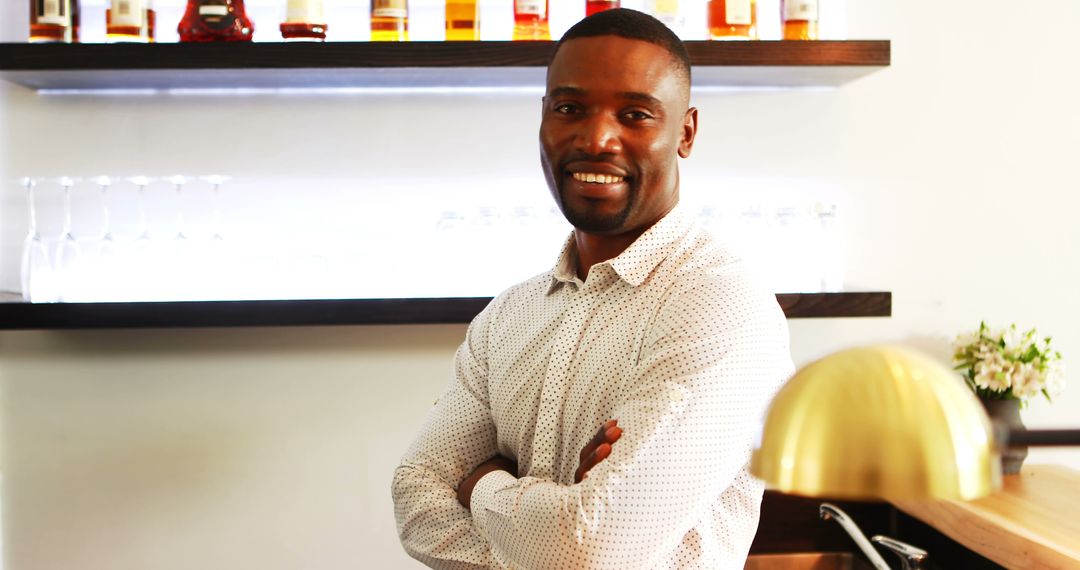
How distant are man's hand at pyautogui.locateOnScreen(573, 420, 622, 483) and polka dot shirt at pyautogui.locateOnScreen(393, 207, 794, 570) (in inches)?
0.5

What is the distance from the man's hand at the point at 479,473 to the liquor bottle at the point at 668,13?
958mm

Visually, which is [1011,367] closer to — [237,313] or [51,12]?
[237,313]

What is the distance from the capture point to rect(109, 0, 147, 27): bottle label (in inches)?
84.6

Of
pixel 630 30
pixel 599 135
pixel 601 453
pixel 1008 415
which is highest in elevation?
pixel 630 30

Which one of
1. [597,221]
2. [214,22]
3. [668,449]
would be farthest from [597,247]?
[214,22]

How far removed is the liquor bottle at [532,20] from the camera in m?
2.16

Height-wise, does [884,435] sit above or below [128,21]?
below

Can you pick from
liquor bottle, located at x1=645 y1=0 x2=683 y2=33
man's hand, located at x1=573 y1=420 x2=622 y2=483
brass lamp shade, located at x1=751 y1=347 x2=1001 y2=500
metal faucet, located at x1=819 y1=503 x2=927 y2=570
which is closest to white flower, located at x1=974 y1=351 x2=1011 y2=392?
metal faucet, located at x1=819 y1=503 x2=927 y2=570

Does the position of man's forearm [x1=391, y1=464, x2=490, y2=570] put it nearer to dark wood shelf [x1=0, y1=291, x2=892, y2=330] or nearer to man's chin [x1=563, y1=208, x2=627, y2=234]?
man's chin [x1=563, y1=208, x2=627, y2=234]

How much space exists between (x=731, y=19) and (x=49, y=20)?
1257mm

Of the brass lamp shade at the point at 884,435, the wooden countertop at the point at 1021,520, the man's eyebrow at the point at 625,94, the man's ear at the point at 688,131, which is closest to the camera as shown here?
the brass lamp shade at the point at 884,435

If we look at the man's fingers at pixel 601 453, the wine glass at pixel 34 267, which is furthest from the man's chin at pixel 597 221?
the wine glass at pixel 34 267

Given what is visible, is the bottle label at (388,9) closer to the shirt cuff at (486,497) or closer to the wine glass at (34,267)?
the wine glass at (34,267)

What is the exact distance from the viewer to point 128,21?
2.15 m
